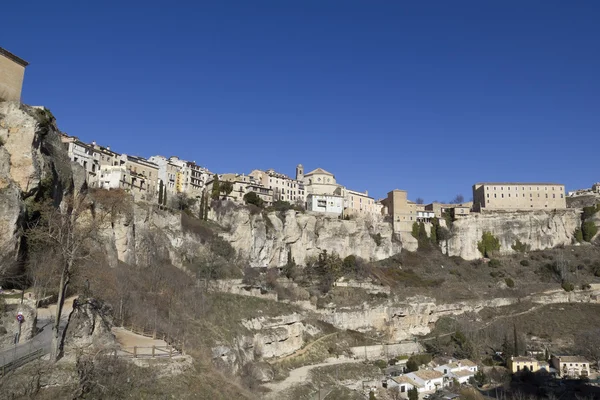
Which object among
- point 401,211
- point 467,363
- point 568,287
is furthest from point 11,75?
point 568,287

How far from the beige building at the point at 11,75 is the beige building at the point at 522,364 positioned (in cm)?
4823

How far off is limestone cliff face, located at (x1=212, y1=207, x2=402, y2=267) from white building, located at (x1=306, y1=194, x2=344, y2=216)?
6.01 metres

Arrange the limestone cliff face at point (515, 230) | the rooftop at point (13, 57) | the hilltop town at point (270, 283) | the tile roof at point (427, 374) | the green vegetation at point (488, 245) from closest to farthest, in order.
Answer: the hilltop town at point (270, 283) < the rooftop at point (13, 57) < the tile roof at point (427, 374) < the green vegetation at point (488, 245) < the limestone cliff face at point (515, 230)

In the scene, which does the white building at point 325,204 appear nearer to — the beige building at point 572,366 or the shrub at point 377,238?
the shrub at point 377,238

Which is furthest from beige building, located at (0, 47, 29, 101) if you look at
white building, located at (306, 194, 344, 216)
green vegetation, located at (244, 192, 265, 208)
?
white building, located at (306, 194, 344, 216)

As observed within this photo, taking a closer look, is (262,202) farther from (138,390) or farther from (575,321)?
(138,390)

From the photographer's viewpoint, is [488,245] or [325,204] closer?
[325,204]

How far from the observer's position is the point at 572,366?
46.2 meters

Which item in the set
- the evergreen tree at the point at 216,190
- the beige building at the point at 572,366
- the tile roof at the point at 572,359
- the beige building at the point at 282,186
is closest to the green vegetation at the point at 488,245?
the beige building at the point at 282,186

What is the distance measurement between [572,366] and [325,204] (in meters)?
42.4

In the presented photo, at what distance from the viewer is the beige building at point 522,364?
153ft

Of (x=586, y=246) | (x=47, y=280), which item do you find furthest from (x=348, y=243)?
(x=47, y=280)

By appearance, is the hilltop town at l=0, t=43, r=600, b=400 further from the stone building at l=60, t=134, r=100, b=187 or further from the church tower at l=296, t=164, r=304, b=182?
the church tower at l=296, t=164, r=304, b=182

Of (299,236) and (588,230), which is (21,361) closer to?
(299,236)
